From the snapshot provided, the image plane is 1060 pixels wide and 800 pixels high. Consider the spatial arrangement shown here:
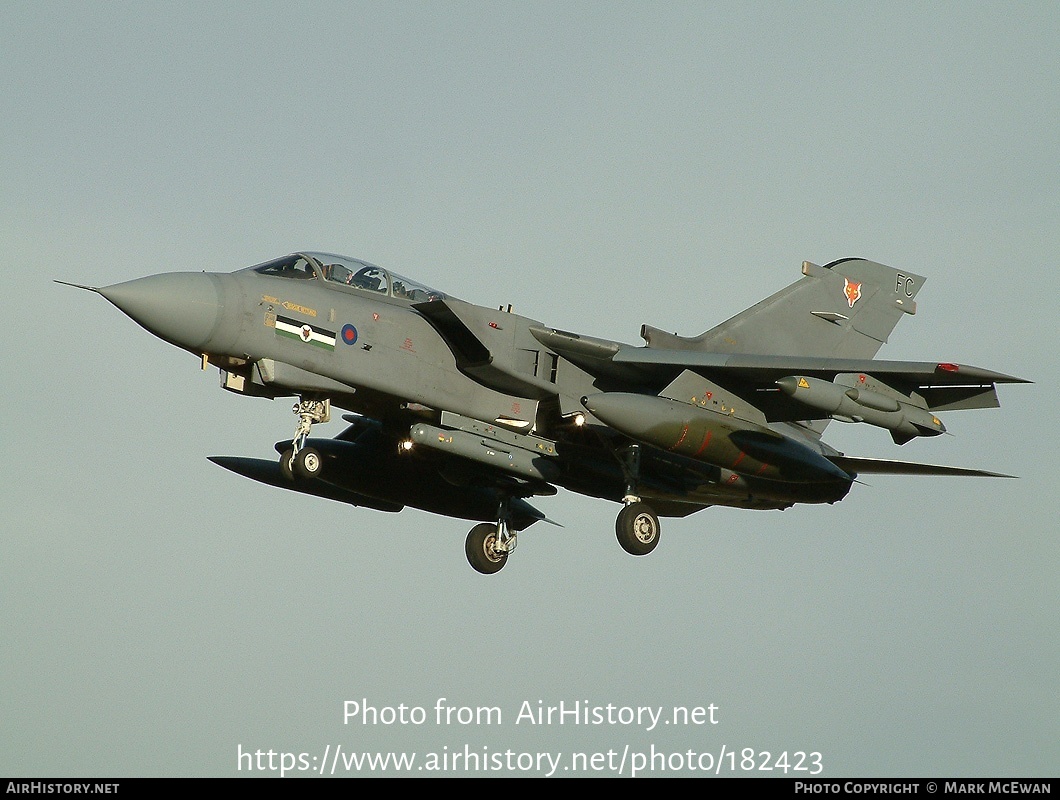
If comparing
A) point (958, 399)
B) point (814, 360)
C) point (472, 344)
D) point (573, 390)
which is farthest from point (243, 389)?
point (958, 399)

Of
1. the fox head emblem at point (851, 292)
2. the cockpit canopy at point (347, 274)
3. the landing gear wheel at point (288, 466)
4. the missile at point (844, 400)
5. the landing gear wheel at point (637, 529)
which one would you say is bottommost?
the landing gear wheel at point (637, 529)

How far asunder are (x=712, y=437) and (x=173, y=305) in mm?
6789

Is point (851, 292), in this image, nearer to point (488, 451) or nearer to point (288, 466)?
point (488, 451)

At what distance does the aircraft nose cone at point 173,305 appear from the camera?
1619 cm

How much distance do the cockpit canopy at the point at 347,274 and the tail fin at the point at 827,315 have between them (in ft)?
13.5

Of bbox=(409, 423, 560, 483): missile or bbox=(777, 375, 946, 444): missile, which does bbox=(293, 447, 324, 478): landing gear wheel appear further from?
bbox=(777, 375, 946, 444): missile

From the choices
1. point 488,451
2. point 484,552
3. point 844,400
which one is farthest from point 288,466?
point 844,400

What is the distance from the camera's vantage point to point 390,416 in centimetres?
1870

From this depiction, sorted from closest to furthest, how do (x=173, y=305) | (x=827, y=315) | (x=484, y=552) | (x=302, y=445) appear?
(x=173, y=305)
(x=302, y=445)
(x=484, y=552)
(x=827, y=315)

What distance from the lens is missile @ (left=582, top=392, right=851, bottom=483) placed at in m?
17.2

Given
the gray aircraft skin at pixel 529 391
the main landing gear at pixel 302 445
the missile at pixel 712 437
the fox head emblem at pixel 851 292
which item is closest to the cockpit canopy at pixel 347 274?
the gray aircraft skin at pixel 529 391

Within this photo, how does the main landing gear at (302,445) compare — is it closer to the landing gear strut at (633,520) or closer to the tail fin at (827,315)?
the landing gear strut at (633,520)

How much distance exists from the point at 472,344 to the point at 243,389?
2.88 metres

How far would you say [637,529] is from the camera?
62.5 feet
